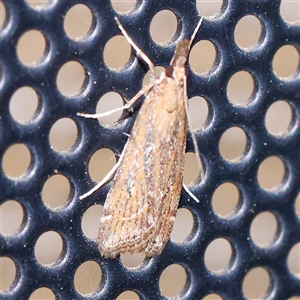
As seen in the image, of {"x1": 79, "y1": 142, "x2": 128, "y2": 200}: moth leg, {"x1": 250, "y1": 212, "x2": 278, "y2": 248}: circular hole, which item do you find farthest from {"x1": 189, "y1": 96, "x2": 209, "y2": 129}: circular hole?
{"x1": 79, "y1": 142, "x2": 128, "y2": 200}: moth leg

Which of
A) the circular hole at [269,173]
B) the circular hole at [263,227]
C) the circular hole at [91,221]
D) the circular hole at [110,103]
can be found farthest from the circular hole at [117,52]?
the circular hole at [263,227]

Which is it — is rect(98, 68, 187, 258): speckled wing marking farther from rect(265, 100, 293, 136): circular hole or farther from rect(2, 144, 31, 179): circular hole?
rect(265, 100, 293, 136): circular hole

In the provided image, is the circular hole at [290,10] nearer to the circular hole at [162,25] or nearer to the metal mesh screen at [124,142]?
the circular hole at [162,25]

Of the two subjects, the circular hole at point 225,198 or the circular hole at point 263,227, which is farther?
the circular hole at point 263,227

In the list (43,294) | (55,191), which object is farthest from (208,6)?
(43,294)

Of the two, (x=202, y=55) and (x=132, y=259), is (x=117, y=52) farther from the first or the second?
(x=132, y=259)

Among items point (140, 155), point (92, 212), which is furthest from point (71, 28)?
point (140, 155)
